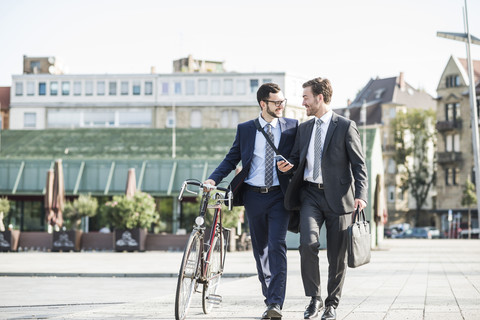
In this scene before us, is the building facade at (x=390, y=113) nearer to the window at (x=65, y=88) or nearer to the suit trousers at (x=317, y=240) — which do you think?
the window at (x=65, y=88)

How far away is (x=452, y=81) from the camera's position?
89.9 metres

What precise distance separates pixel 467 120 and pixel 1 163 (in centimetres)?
5313

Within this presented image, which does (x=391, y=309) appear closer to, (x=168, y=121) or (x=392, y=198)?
(x=168, y=121)

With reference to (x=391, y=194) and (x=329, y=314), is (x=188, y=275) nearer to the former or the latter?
(x=329, y=314)

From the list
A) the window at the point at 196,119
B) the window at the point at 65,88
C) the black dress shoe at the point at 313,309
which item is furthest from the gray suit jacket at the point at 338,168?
the window at the point at 65,88

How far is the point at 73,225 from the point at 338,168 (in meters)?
30.5

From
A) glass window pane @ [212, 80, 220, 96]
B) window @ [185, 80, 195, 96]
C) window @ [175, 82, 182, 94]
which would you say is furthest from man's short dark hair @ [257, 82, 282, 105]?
window @ [175, 82, 182, 94]

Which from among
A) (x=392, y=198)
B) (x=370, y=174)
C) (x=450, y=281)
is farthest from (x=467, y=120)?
(x=450, y=281)

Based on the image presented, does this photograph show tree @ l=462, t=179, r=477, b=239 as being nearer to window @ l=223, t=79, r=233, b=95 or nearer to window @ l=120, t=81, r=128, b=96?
window @ l=223, t=79, r=233, b=95

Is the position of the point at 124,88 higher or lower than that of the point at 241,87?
higher

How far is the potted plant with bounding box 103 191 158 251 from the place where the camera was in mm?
34500

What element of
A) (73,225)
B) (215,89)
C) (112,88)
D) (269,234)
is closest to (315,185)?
(269,234)

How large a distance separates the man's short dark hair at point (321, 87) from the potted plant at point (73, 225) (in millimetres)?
27859

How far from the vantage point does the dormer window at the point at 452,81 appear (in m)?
89.3
